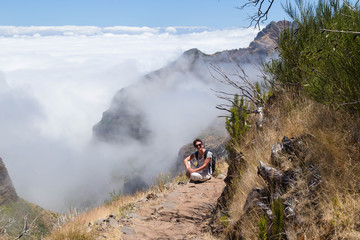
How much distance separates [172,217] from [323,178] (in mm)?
3738

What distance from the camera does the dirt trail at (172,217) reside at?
5.70 metres

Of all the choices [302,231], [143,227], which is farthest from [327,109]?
[143,227]

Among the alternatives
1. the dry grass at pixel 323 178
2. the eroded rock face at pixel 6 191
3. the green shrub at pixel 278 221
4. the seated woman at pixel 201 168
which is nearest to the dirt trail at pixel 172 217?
the seated woman at pixel 201 168

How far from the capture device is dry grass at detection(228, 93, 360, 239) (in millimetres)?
3248

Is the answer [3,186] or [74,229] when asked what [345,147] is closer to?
[74,229]

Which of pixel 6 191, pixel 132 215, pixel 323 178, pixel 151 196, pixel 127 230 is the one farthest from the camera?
pixel 6 191

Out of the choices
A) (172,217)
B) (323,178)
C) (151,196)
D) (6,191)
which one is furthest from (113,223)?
(6,191)

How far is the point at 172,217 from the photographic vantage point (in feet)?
21.7

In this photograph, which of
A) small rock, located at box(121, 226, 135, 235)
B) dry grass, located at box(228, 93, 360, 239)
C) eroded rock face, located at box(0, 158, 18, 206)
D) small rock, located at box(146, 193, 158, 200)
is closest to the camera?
dry grass, located at box(228, 93, 360, 239)

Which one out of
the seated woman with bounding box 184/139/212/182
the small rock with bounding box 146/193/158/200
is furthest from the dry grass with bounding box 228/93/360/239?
the small rock with bounding box 146/193/158/200

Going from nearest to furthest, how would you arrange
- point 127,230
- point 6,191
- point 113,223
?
point 127,230 → point 113,223 → point 6,191

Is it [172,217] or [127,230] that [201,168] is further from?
[127,230]

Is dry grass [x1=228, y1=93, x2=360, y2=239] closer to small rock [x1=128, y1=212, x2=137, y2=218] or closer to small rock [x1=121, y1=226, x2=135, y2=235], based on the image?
small rock [x1=121, y1=226, x2=135, y2=235]

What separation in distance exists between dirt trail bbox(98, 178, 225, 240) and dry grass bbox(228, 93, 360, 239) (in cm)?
130
